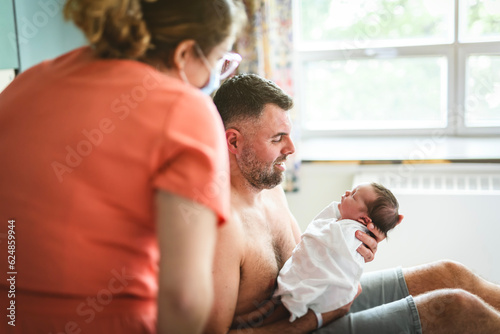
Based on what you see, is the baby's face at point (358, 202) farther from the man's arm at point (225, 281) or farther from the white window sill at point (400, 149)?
the white window sill at point (400, 149)

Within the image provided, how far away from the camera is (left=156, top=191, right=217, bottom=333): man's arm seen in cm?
77

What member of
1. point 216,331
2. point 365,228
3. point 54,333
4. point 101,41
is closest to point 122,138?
point 101,41

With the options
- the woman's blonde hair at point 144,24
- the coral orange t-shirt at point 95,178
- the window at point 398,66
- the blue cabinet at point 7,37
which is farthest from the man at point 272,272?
the window at point 398,66

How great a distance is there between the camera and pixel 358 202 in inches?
69.3

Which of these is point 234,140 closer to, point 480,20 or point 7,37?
point 7,37

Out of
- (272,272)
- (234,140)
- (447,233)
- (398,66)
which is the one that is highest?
(398,66)

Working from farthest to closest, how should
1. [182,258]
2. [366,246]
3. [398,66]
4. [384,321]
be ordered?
1. [398,66]
2. [366,246]
3. [384,321]
4. [182,258]

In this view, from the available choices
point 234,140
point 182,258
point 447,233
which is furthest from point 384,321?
point 447,233

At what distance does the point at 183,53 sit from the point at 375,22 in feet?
8.20

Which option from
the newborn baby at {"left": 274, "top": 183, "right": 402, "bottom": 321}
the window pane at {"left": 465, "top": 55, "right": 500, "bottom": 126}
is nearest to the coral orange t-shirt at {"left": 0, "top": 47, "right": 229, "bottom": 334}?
the newborn baby at {"left": 274, "top": 183, "right": 402, "bottom": 321}

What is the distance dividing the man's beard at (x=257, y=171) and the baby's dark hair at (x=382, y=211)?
1.08 feet

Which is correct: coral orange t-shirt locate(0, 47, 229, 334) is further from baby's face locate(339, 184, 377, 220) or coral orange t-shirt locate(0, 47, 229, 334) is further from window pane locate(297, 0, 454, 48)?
window pane locate(297, 0, 454, 48)

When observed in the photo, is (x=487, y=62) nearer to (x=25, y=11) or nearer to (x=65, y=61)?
(x=25, y=11)

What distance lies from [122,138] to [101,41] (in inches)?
7.6
